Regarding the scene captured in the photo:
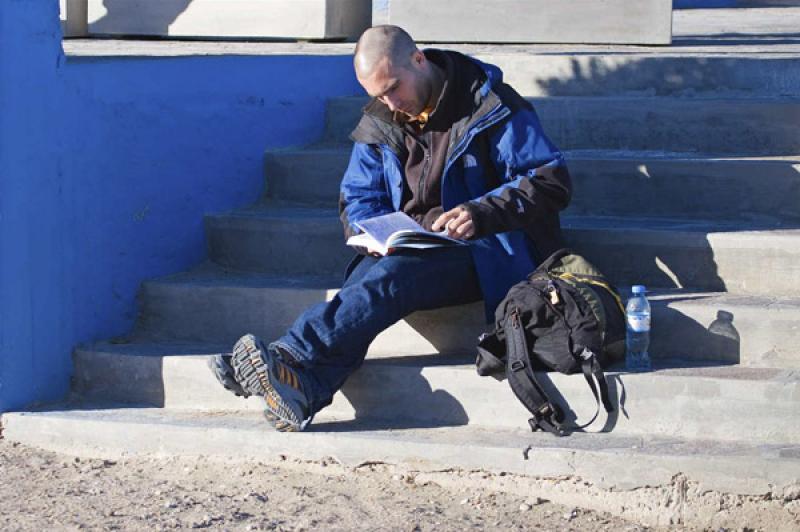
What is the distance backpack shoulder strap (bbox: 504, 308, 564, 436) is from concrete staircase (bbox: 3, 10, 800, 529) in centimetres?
6

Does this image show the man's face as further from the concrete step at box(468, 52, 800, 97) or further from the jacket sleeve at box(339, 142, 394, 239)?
the concrete step at box(468, 52, 800, 97)

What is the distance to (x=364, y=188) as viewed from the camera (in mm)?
5051

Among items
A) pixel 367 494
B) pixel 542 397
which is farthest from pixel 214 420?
pixel 542 397

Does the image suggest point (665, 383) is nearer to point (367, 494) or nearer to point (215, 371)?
point (367, 494)

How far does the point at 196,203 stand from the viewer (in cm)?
593

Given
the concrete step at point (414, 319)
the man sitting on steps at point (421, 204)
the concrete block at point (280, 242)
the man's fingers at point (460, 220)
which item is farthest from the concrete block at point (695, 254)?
the concrete block at point (280, 242)

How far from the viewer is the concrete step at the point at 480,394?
174 inches

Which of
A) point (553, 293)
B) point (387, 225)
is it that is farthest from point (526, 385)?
point (387, 225)

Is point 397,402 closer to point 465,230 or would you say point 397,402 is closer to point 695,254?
point 465,230

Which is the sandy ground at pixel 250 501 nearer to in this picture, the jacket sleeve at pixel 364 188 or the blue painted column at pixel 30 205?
the blue painted column at pixel 30 205

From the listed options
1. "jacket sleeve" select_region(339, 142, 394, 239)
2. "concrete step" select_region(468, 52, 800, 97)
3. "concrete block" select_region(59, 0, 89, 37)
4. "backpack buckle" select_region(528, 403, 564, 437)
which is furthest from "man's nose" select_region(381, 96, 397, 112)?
"concrete block" select_region(59, 0, 89, 37)

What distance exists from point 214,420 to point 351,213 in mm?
891

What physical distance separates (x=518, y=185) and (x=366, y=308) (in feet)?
2.22

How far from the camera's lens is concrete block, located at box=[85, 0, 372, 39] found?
8359 millimetres
